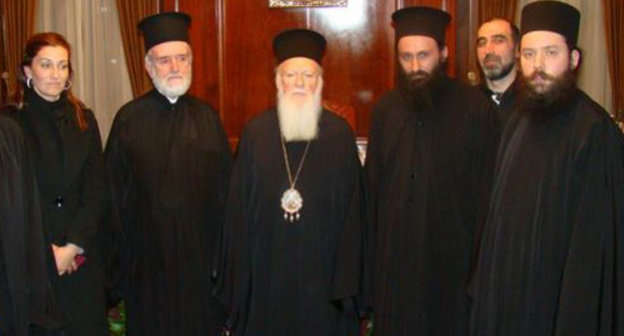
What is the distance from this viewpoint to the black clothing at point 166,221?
4.55 metres

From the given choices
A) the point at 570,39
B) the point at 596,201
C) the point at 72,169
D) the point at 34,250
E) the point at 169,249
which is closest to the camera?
the point at 596,201

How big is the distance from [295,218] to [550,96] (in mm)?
1598

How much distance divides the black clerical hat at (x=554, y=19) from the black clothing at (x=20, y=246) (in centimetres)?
256

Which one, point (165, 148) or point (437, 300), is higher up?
point (165, 148)

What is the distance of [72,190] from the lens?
163 inches

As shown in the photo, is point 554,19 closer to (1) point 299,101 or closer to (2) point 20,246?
Result: (1) point 299,101

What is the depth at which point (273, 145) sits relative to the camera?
14.2 ft

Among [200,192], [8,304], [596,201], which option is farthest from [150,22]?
[596,201]

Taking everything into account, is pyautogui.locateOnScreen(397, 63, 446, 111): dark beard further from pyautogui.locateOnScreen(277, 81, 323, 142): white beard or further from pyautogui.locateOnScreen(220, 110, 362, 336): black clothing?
pyautogui.locateOnScreen(277, 81, 323, 142): white beard

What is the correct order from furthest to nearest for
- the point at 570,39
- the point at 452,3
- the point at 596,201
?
the point at 452,3 < the point at 570,39 < the point at 596,201

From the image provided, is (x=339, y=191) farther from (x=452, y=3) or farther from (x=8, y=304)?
(x=452, y=3)

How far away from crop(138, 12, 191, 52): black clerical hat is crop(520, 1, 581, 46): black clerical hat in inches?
89.6

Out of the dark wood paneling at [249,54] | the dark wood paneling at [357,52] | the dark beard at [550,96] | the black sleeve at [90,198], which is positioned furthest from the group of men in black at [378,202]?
the dark wood paneling at [249,54]

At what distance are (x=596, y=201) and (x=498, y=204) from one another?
51 cm
